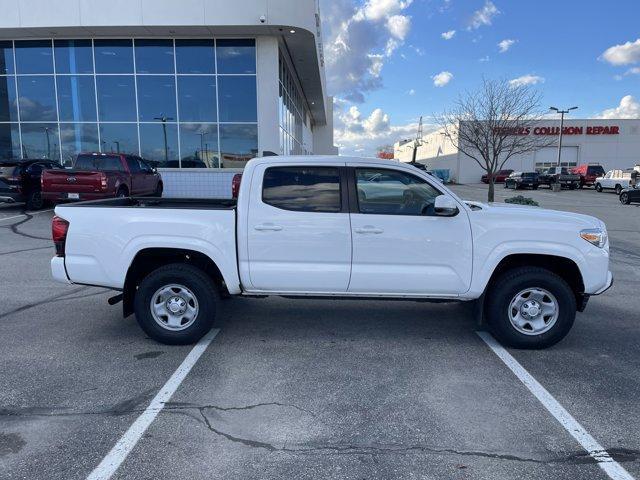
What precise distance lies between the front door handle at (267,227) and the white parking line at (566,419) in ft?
8.19

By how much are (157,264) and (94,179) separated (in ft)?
32.7

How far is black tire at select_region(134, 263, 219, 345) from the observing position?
15.4 feet

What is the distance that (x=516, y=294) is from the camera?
4.65 metres

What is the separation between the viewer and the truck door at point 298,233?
4578 millimetres

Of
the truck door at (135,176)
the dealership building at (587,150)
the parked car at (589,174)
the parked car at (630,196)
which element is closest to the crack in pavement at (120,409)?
the truck door at (135,176)

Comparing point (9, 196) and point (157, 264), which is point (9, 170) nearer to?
point (9, 196)

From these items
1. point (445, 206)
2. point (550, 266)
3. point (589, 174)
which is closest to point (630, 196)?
point (589, 174)

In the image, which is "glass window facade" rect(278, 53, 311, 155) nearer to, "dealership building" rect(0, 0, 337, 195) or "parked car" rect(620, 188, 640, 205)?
"dealership building" rect(0, 0, 337, 195)

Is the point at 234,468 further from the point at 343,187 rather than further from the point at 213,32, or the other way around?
the point at 213,32

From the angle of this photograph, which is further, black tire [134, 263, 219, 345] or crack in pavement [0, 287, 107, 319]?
crack in pavement [0, 287, 107, 319]

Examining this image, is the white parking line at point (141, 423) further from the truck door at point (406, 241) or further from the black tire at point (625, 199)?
the black tire at point (625, 199)

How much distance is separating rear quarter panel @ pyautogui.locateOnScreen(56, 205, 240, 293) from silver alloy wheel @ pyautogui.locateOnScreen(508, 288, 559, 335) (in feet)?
9.19

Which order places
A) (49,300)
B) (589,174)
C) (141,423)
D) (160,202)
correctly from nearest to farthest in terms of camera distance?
1. (141,423)
2. (160,202)
3. (49,300)
4. (589,174)

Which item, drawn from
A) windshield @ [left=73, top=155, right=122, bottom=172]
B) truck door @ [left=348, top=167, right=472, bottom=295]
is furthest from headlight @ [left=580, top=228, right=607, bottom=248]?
windshield @ [left=73, top=155, right=122, bottom=172]
